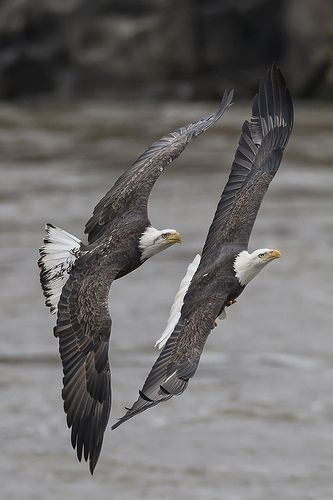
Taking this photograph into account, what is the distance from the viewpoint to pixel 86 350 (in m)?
7.89

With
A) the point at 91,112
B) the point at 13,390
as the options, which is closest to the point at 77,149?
the point at 91,112

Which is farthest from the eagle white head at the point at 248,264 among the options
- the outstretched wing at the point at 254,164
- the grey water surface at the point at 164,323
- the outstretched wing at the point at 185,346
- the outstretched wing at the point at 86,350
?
the grey water surface at the point at 164,323

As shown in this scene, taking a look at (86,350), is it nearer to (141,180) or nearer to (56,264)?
(56,264)

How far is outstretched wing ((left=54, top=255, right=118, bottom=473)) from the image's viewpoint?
25.7ft

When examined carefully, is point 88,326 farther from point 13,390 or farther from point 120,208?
point 13,390

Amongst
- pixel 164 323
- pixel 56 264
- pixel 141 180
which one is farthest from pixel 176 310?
pixel 164 323

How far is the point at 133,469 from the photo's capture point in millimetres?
17125

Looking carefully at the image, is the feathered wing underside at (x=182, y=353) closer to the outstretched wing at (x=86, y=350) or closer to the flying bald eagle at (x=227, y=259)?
the flying bald eagle at (x=227, y=259)

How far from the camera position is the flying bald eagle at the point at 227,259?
24.6 feet

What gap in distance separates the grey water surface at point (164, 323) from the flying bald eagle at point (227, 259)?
312 inches

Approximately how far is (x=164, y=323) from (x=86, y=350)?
13.9 m

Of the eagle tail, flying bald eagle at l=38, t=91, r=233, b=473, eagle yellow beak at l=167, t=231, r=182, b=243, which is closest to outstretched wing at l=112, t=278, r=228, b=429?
eagle yellow beak at l=167, t=231, r=182, b=243

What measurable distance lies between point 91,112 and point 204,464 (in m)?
15.4

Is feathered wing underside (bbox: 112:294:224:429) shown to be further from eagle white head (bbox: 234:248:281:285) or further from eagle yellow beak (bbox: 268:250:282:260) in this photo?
eagle yellow beak (bbox: 268:250:282:260)
